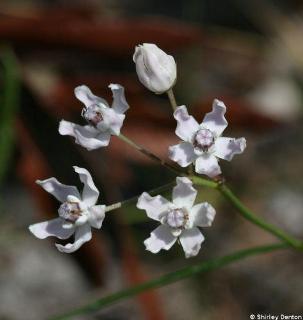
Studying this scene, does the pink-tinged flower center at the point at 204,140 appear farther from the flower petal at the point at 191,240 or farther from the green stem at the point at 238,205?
the flower petal at the point at 191,240

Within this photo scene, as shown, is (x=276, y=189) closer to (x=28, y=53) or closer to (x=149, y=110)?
(x=149, y=110)

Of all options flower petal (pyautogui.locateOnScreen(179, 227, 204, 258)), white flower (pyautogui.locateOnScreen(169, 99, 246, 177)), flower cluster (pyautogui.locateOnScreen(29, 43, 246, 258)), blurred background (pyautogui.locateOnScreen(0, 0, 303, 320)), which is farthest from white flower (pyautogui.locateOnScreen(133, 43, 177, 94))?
blurred background (pyautogui.locateOnScreen(0, 0, 303, 320))

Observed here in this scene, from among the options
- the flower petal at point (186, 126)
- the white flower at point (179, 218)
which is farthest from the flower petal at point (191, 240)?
the flower petal at point (186, 126)

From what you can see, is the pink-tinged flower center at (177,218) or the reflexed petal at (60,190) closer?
the pink-tinged flower center at (177,218)

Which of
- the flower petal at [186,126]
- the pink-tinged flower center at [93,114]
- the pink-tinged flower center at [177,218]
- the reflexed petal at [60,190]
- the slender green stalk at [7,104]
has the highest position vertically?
the slender green stalk at [7,104]

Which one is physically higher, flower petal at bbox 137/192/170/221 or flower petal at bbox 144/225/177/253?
flower petal at bbox 137/192/170/221

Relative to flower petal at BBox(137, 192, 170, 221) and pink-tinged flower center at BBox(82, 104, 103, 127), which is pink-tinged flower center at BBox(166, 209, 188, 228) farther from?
pink-tinged flower center at BBox(82, 104, 103, 127)

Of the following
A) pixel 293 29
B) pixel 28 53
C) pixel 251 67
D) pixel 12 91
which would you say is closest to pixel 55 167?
pixel 12 91
